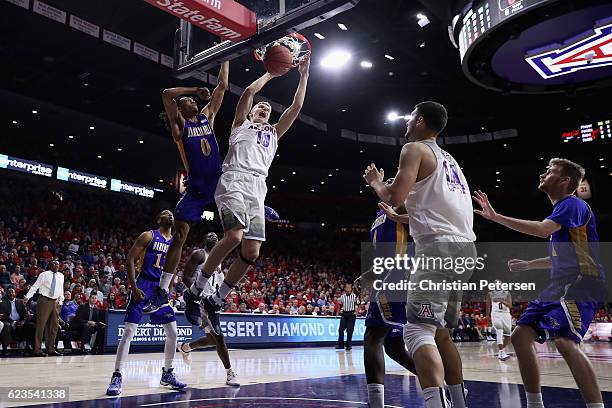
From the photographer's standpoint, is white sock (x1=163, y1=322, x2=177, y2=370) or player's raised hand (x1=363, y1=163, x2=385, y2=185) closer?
player's raised hand (x1=363, y1=163, x2=385, y2=185)

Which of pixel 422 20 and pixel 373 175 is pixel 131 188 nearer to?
pixel 422 20

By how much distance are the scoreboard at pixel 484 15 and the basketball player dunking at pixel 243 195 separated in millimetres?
4873

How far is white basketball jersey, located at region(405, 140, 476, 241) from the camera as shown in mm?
3041

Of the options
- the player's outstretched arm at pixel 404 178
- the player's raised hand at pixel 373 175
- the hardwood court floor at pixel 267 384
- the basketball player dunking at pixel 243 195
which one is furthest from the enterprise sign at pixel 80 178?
the player's outstretched arm at pixel 404 178

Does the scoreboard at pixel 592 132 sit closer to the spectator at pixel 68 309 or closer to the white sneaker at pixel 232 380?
the white sneaker at pixel 232 380

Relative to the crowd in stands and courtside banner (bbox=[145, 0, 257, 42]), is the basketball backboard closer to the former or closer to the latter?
courtside banner (bbox=[145, 0, 257, 42])

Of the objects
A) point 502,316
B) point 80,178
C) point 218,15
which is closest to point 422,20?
point 502,316

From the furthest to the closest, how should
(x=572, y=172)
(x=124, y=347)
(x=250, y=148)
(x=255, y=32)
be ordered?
1. (x=124, y=347)
2. (x=255, y=32)
3. (x=250, y=148)
4. (x=572, y=172)

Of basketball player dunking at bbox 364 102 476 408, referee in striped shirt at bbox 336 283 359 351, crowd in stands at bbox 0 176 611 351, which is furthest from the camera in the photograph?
referee in striped shirt at bbox 336 283 359 351

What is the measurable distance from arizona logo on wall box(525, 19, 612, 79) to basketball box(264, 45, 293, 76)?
21.6 ft

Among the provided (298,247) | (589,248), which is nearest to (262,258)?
(298,247)

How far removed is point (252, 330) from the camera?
13.9 meters

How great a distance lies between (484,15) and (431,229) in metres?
6.56

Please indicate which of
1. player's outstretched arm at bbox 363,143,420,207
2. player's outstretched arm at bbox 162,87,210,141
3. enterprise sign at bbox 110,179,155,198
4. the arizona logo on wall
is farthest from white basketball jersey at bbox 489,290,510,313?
enterprise sign at bbox 110,179,155,198
